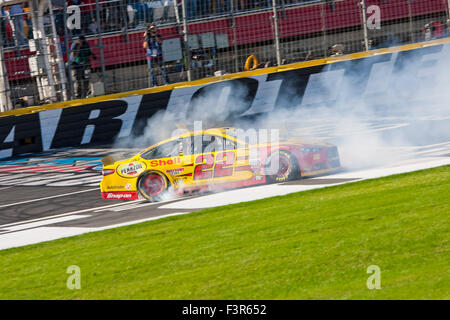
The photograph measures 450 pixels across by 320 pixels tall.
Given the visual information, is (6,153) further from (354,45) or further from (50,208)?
(354,45)

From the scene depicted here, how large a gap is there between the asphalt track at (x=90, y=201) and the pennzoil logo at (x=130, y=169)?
18.7 inches

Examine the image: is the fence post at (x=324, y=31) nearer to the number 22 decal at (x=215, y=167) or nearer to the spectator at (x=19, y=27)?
the spectator at (x=19, y=27)

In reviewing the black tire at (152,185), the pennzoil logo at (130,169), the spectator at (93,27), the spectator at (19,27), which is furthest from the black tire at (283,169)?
the spectator at (19,27)

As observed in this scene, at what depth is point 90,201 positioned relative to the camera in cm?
1212

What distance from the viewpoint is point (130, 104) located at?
59.1ft

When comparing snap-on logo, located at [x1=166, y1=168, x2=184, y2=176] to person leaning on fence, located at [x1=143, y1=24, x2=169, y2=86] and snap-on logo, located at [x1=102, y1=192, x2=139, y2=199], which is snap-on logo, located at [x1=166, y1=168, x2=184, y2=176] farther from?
person leaning on fence, located at [x1=143, y1=24, x2=169, y2=86]

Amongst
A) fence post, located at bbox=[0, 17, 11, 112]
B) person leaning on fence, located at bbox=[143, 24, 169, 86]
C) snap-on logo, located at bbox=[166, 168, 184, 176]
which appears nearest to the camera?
snap-on logo, located at bbox=[166, 168, 184, 176]

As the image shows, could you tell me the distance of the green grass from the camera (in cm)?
594

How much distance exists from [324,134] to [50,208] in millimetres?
6687

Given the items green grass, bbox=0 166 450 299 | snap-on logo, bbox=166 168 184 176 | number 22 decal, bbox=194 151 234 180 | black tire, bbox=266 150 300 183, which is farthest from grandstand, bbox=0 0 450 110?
green grass, bbox=0 166 450 299

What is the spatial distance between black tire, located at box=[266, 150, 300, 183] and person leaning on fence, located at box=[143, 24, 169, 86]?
→ 6.96m

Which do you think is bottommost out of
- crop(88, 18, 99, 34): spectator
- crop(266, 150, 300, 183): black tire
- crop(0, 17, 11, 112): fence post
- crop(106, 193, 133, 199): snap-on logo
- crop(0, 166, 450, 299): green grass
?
crop(0, 166, 450, 299): green grass

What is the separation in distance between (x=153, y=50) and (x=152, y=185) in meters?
6.35
